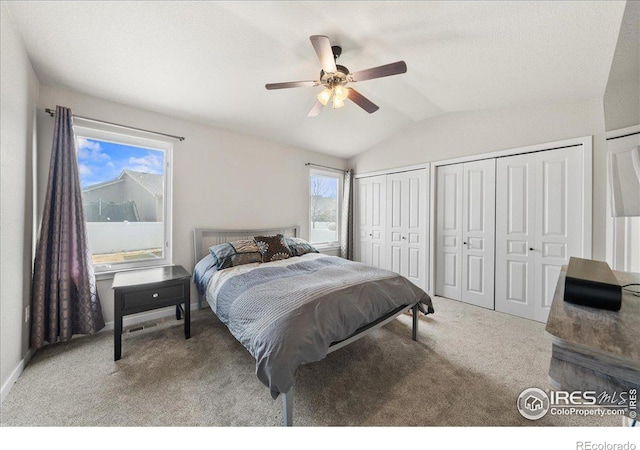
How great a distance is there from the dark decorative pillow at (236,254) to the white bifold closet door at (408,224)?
2.51 metres

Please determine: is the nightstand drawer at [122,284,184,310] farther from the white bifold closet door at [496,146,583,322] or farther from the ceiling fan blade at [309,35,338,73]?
the white bifold closet door at [496,146,583,322]

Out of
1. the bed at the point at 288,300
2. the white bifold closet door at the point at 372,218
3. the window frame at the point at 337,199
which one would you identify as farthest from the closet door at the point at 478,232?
the window frame at the point at 337,199

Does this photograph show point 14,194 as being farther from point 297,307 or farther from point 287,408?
point 287,408

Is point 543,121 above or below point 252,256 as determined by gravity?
above

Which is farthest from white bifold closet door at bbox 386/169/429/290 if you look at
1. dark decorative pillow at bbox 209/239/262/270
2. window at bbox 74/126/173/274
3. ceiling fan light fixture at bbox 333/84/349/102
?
window at bbox 74/126/173/274

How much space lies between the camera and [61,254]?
2.19 m

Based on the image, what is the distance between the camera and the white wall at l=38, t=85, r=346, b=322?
245 cm

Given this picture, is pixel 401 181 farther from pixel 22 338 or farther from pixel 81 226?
pixel 22 338

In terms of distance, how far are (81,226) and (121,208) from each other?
509 mm

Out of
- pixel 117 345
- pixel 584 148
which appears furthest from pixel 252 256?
pixel 584 148

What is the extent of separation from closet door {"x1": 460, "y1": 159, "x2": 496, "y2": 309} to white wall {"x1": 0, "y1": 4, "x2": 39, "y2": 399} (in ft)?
15.3

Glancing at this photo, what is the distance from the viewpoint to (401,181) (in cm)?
415

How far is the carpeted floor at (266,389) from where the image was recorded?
1.47 meters

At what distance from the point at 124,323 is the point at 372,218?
4004 millimetres
